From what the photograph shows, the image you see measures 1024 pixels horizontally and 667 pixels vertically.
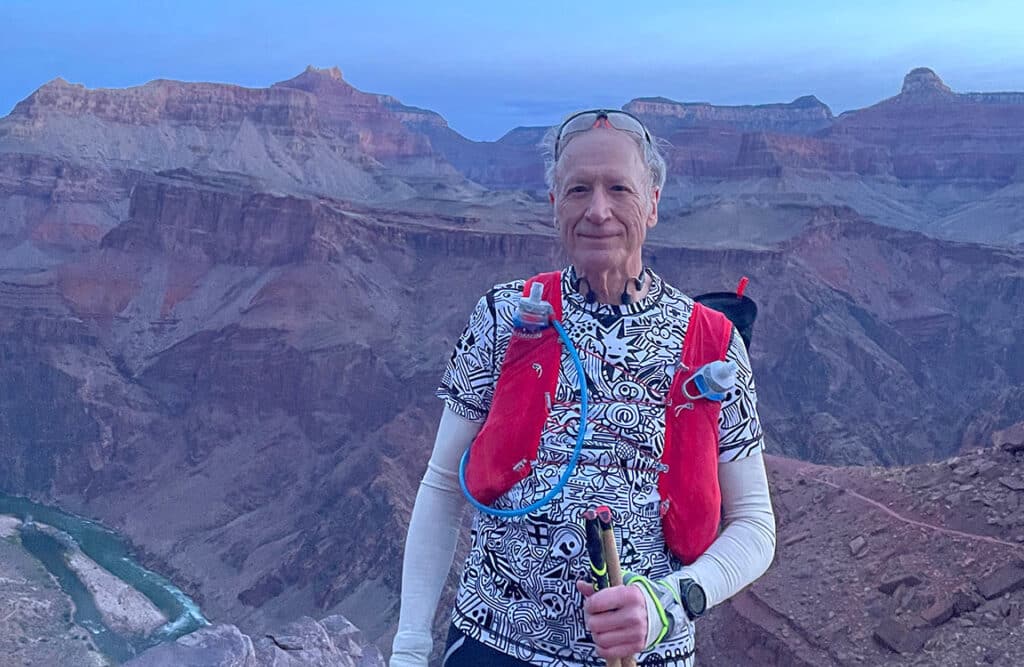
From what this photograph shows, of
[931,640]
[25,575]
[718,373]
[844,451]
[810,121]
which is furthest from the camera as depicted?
[810,121]

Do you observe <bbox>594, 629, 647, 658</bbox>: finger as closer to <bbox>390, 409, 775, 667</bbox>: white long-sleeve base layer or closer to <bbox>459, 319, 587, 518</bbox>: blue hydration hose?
<bbox>390, 409, 775, 667</bbox>: white long-sleeve base layer

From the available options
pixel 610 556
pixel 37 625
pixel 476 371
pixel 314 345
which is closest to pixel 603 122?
pixel 476 371

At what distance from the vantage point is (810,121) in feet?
397

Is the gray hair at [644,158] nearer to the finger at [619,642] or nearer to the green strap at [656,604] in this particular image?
the green strap at [656,604]

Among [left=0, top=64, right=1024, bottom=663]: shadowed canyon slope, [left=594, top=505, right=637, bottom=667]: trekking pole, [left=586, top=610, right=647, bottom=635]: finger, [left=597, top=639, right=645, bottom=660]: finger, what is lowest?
[left=0, top=64, right=1024, bottom=663]: shadowed canyon slope

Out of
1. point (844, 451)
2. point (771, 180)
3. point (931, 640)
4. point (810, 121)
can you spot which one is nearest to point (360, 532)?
point (844, 451)

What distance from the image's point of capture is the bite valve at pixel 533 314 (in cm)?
268

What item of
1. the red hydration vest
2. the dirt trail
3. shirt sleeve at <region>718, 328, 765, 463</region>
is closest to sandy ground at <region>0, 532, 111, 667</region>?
the dirt trail

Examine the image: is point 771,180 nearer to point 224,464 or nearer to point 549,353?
point 224,464

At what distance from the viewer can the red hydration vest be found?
258cm

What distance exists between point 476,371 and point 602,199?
Answer: 654 millimetres

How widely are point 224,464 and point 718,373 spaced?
4016 cm

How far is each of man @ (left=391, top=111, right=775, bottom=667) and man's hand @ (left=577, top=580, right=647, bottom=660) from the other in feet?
0.19

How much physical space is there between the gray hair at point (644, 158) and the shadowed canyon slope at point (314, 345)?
24370 millimetres
